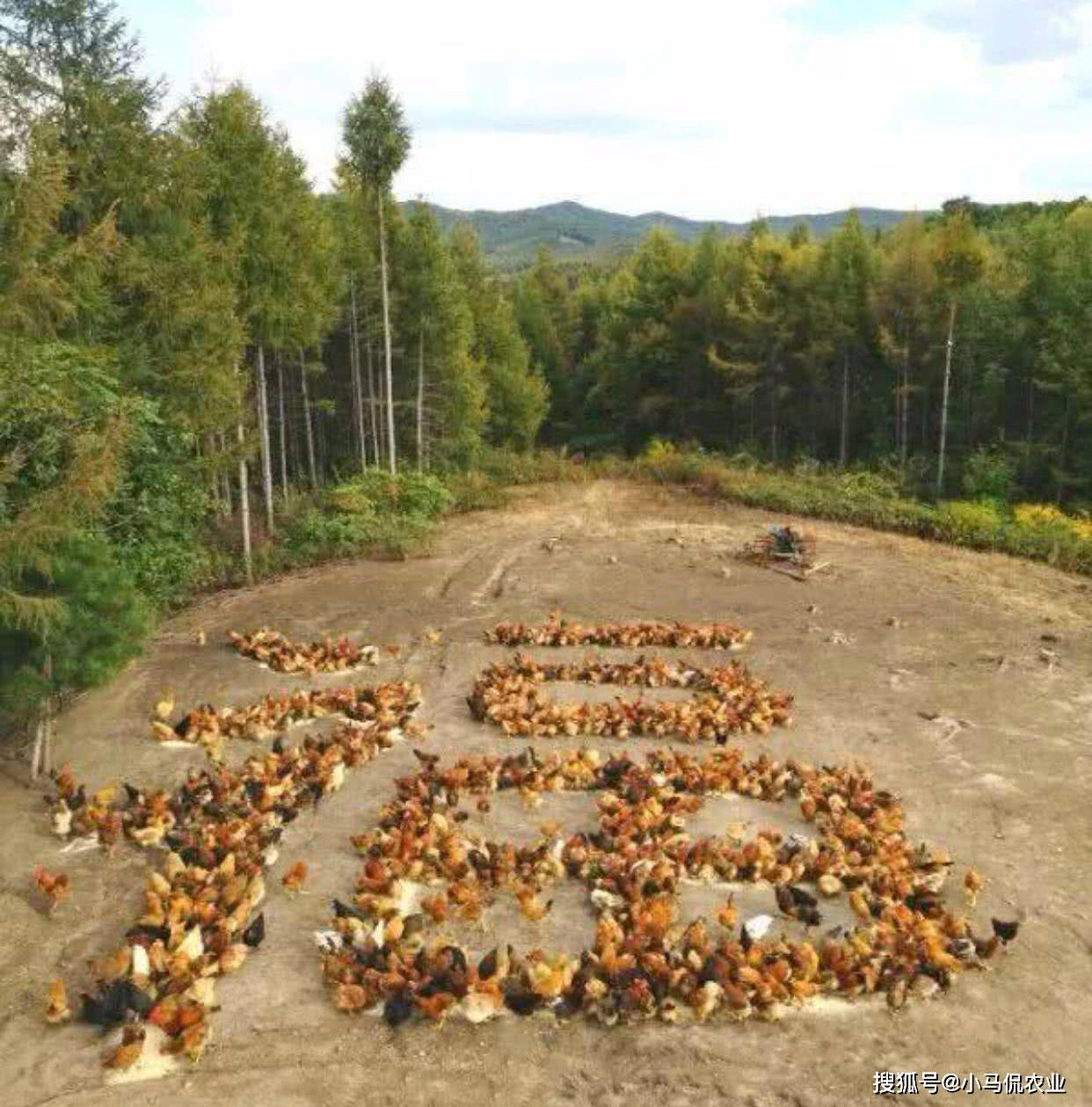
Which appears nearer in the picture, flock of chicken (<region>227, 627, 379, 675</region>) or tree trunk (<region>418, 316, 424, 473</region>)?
flock of chicken (<region>227, 627, 379, 675</region>)

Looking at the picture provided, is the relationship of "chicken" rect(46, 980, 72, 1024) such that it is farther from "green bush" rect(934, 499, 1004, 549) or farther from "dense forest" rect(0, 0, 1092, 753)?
"green bush" rect(934, 499, 1004, 549)

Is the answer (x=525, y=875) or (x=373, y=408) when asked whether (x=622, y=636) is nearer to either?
(x=525, y=875)

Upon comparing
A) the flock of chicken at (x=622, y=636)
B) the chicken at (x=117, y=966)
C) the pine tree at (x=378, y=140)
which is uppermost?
the pine tree at (x=378, y=140)

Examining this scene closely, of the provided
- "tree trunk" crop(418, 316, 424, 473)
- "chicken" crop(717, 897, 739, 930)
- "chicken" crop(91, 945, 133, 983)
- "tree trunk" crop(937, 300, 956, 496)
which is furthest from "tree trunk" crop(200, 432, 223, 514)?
"tree trunk" crop(937, 300, 956, 496)

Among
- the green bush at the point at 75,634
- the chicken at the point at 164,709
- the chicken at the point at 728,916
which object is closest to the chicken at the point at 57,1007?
the green bush at the point at 75,634

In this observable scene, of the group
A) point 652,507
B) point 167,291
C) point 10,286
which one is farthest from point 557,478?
point 10,286

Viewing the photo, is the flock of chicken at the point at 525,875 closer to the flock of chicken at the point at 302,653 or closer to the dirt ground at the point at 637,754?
the dirt ground at the point at 637,754
